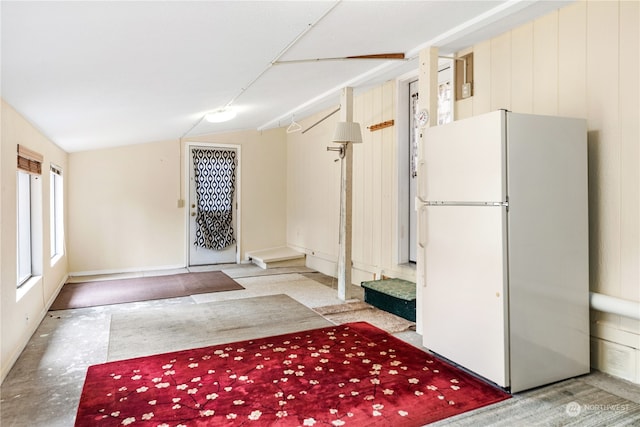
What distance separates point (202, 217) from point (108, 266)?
1.65 metres

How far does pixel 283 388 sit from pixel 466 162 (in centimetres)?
180

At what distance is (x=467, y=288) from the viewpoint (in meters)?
2.54

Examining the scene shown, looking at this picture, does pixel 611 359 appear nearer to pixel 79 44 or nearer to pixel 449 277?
pixel 449 277

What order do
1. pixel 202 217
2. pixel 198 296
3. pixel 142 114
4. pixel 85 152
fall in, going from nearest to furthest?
1. pixel 142 114
2. pixel 198 296
3. pixel 85 152
4. pixel 202 217

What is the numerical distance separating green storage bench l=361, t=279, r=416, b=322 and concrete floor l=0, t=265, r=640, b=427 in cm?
34

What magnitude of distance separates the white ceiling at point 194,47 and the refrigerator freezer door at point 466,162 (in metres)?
0.81

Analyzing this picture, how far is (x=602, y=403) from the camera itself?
7.20 ft

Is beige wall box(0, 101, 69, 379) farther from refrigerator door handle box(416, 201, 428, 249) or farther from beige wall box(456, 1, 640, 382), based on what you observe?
beige wall box(456, 1, 640, 382)

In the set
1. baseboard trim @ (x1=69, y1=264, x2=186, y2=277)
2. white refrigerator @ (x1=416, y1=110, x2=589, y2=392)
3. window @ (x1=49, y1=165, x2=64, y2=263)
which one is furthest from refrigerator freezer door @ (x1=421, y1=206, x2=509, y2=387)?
baseboard trim @ (x1=69, y1=264, x2=186, y2=277)

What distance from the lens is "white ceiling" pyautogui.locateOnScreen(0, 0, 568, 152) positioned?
181cm

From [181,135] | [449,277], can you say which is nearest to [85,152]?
[181,135]

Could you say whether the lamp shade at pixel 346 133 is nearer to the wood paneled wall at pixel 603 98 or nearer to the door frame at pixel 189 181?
the wood paneled wall at pixel 603 98

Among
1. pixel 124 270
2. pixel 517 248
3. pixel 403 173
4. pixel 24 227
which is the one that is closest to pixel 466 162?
pixel 517 248

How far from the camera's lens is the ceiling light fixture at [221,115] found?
4.73 metres
